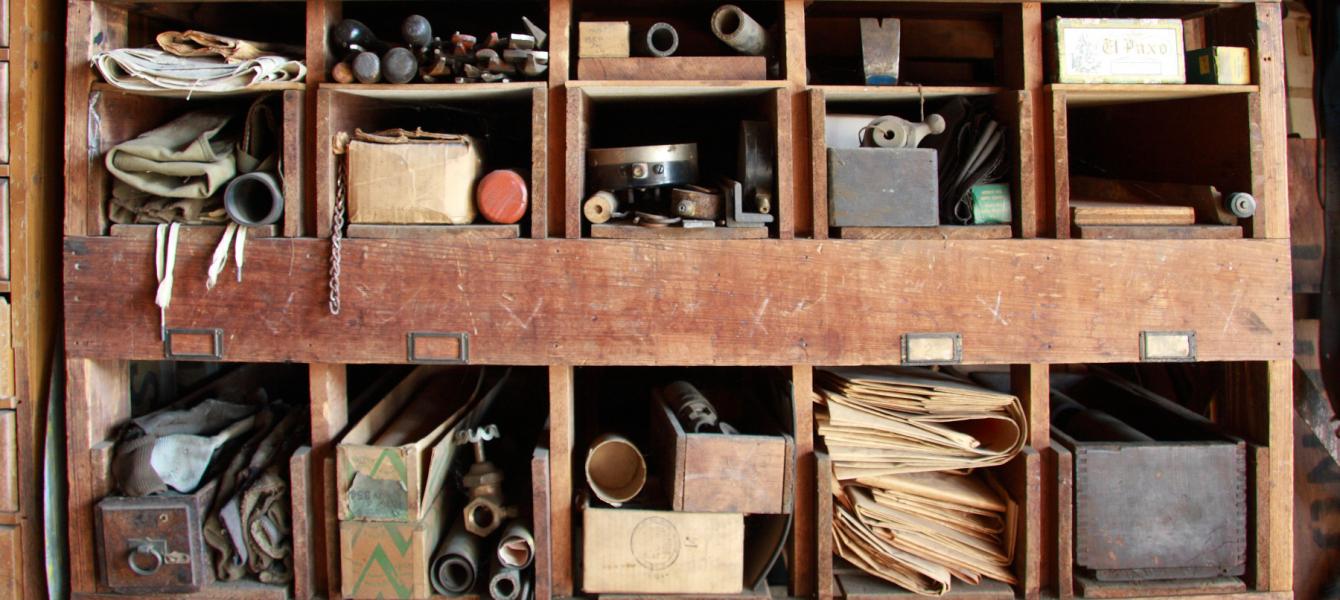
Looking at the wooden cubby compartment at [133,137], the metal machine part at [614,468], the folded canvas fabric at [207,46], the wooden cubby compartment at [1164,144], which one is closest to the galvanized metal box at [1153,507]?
the wooden cubby compartment at [1164,144]

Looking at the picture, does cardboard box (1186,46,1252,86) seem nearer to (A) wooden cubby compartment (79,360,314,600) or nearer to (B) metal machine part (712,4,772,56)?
(B) metal machine part (712,4,772,56)

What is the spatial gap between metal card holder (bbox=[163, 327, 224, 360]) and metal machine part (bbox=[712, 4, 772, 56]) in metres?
1.36

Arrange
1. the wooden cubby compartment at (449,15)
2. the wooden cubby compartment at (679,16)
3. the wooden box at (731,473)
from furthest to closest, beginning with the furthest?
the wooden cubby compartment at (449,15) → the wooden cubby compartment at (679,16) → the wooden box at (731,473)

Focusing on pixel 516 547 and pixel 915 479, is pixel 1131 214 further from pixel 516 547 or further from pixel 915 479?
pixel 516 547

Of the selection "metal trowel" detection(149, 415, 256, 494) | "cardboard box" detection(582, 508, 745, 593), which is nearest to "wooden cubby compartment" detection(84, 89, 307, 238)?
"metal trowel" detection(149, 415, 256, 494)

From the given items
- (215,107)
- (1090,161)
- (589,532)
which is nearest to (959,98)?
(1090,161)

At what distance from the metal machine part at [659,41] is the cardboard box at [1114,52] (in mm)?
907

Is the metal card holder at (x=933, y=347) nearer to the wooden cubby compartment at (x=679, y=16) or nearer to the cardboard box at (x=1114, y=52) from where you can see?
the cardboard box at (x=1114, y=52)

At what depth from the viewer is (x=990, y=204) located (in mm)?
1969

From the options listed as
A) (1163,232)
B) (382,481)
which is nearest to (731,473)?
(382,481)

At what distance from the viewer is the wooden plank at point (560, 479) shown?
75.7 inches

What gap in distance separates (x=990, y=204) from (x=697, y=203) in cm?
72

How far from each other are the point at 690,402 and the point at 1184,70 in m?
1.43

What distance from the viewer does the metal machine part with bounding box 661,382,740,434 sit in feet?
6.31
